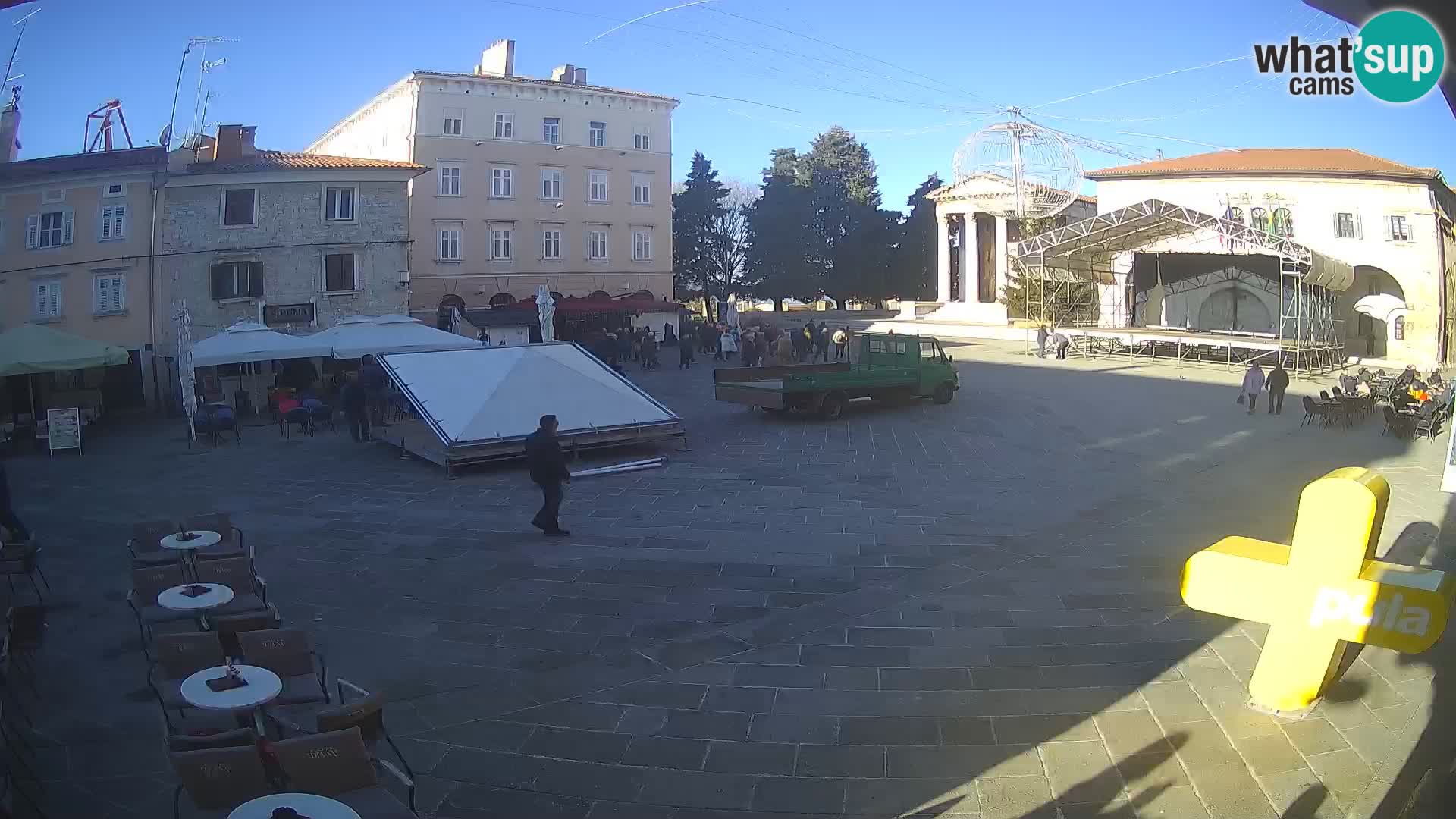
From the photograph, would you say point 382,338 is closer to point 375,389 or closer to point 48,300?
point 375,389

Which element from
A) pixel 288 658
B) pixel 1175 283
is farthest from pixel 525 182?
pixel 288 658

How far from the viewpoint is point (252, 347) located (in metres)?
18.6

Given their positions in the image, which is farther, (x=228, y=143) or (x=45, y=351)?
(x=228, y=143)

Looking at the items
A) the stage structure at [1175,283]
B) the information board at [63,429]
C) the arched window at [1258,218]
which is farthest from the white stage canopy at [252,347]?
the arched window at [1258,218]

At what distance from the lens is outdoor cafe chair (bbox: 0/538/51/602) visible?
23.7ft

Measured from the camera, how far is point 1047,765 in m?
4.93

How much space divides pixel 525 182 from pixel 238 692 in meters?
35.4

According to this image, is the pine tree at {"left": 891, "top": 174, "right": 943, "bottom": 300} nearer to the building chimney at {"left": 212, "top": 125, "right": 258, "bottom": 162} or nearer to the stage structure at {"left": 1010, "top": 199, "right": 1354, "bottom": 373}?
the stage structure at {"left": 1010, "top": 199, "right": 1354, "bottom": 373}

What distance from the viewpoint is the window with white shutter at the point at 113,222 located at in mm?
20969

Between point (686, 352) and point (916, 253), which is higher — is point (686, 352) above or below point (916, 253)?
below

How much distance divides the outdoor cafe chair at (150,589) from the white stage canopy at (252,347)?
469 inches

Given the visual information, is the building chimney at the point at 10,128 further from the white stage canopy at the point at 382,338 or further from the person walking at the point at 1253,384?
the person walking at the point at 1253,384

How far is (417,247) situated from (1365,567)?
116ft

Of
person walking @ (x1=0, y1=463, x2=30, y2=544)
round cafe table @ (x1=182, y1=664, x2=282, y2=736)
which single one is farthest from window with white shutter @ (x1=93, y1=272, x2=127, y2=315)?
round cafe table @ (x1=182, y1=664, x2=282, y2=736)
